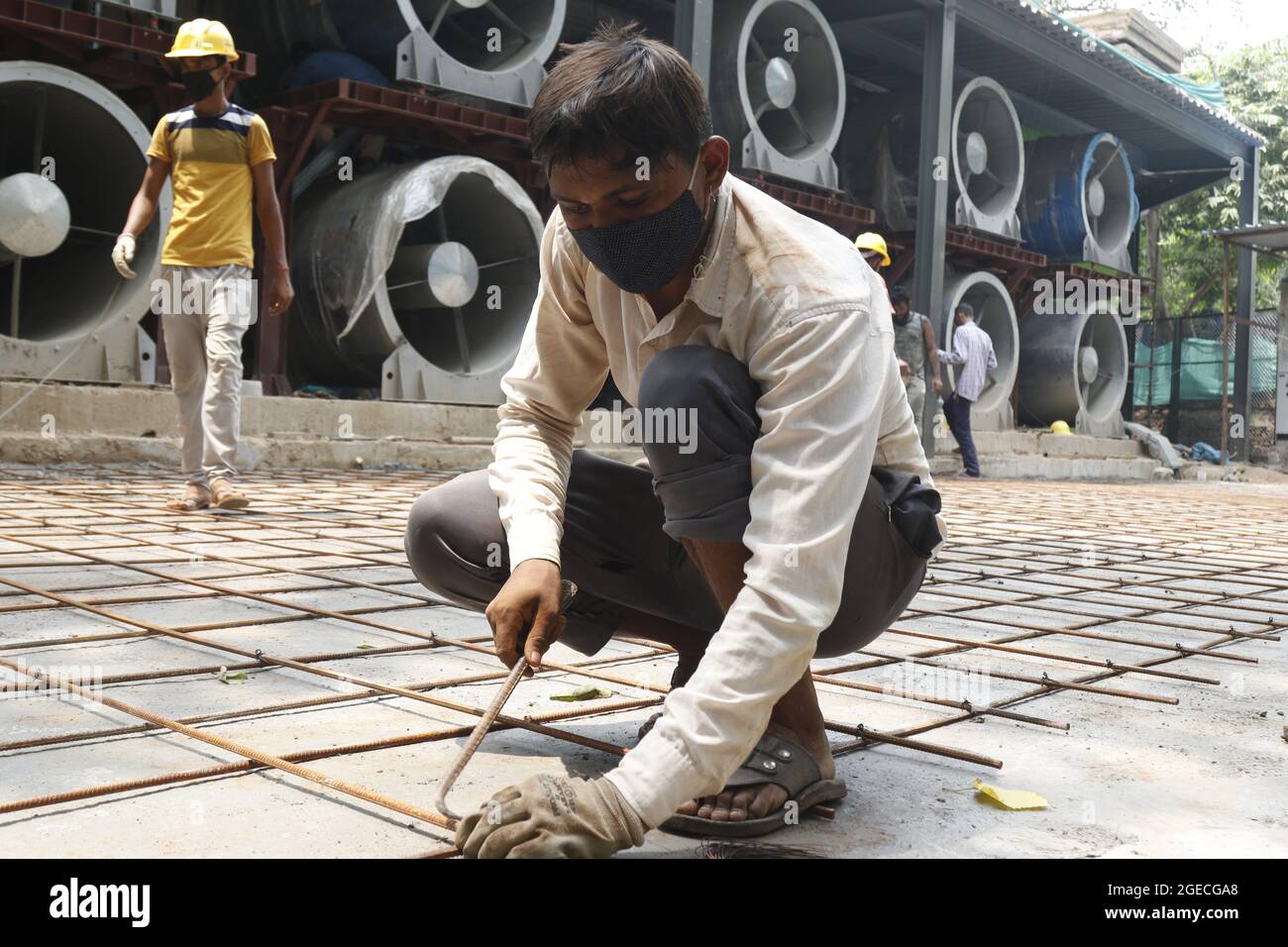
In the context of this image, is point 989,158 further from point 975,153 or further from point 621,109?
point 621,109

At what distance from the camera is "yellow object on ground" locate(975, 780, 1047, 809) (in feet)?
5.42

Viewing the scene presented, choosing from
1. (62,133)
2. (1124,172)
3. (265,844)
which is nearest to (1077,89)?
(1124,172)

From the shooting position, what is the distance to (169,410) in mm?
6816

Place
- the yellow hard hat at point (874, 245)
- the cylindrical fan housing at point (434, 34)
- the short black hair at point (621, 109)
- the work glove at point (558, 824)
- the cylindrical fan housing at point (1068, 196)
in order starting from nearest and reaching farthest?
the work glove at point (558, 824)
the short black hair at point (621, 109)
the cylindrical fan housing at point (434, 34)
the yellow hard hat at point (874, 245)
the cylindrical fan housing at point (1068, 196)

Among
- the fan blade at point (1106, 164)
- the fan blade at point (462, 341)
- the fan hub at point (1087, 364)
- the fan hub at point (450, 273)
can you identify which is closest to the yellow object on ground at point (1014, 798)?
the fan hub at point (450, 273)

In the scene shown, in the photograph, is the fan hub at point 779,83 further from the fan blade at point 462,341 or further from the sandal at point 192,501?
the sandal at point 192,501

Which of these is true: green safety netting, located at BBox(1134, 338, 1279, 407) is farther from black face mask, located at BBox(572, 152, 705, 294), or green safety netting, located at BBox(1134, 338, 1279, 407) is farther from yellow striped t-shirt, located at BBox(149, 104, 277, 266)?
black face mask, located at BBox(572, 152, 705, 294)

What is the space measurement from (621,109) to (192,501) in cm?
375

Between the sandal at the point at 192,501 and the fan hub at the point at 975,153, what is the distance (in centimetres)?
978

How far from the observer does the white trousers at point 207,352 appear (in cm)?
467

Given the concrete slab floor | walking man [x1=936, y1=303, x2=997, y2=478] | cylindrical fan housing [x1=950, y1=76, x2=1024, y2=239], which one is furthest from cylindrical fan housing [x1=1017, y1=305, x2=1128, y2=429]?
the concrete slab floor

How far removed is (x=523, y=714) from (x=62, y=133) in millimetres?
6338

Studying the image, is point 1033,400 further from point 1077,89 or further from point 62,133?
point 62,133

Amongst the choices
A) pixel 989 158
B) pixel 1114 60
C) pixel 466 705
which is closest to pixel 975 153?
pixel 989 158
